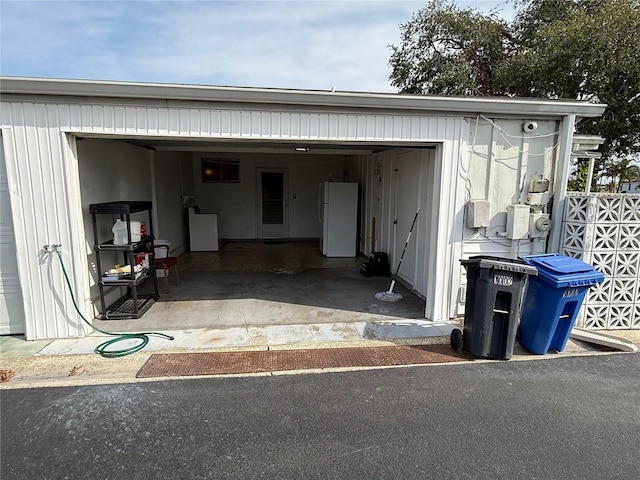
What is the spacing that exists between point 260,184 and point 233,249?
2.24 m

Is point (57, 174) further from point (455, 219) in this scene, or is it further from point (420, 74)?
point (420, 74)

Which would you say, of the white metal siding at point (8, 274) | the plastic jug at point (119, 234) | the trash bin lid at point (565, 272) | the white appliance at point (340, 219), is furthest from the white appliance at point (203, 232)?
the trash bin lid at point (565, 272)

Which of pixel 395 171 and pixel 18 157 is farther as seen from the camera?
pixel 395 171

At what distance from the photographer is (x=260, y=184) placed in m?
10.7

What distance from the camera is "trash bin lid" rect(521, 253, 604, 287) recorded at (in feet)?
11.3

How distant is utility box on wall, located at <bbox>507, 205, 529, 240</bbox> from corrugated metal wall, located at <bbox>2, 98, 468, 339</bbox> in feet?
4.09

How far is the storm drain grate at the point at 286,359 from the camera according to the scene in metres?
3.33

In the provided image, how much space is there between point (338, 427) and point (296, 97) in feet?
10.2

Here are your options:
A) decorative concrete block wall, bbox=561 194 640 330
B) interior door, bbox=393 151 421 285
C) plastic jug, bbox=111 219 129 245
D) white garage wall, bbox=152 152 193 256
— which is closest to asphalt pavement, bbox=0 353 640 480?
decorative concrete block wall, bbox=561 194 640 330

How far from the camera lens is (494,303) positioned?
3467 mm

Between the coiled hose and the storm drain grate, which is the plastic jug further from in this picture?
the storm drain grate

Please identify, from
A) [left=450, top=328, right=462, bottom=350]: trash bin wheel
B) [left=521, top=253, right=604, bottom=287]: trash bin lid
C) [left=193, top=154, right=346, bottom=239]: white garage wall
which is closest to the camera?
[left=521, top=253, right=604, bottom=287]: trash bin lid

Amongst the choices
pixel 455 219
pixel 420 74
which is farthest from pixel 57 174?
pixel 420 74

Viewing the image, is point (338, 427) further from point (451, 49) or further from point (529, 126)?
point (451, 49)
